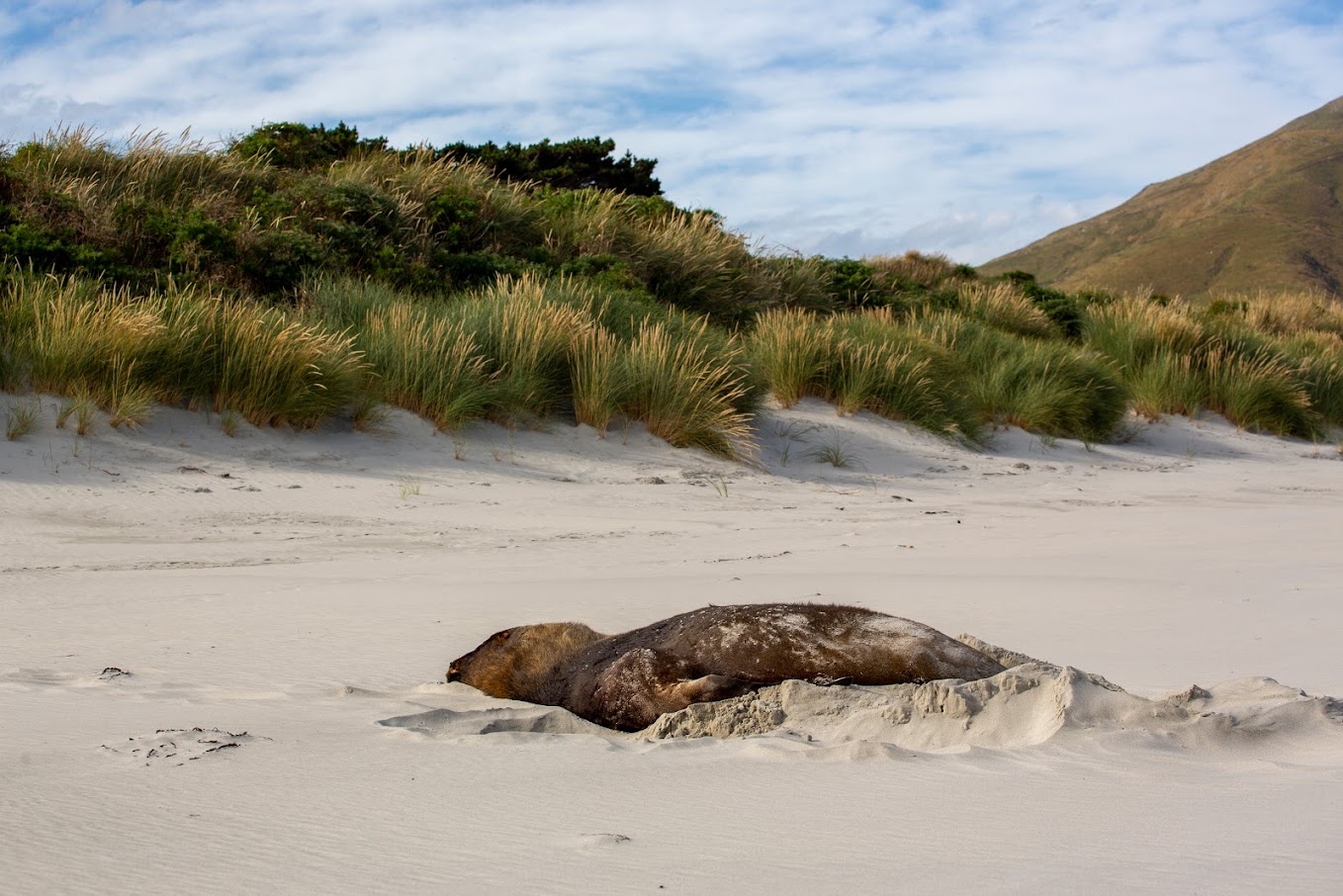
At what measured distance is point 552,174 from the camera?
20906 mm

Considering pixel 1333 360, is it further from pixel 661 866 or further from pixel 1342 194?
pixel 1342 194

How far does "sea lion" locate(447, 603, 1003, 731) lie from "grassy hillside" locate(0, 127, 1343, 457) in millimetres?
5726

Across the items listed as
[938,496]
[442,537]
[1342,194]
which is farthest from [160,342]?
[1342,194]

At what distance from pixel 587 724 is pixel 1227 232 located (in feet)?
261

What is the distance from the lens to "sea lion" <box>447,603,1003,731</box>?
3.10 meters

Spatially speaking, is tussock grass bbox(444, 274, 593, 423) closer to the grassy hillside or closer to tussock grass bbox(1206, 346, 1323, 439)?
the grassy hillside

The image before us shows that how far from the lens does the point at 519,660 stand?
3523 mm

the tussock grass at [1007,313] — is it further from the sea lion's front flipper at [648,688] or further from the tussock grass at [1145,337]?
the sea lion's front flipper at [648,688]

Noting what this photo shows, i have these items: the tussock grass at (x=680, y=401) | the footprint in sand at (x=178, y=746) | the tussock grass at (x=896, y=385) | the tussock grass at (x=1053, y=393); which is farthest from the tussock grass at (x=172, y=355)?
the tussock grass at (x=1053, y=393)

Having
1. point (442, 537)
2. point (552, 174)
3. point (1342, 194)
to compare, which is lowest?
point (442, 537)

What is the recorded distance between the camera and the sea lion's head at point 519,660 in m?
3.46

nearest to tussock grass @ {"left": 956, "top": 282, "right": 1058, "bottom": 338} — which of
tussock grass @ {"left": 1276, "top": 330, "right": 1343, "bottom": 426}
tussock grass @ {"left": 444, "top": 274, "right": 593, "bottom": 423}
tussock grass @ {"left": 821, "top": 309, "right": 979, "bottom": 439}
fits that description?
tussock grass @ {"left": 1276, "top": 330, "right": 1343, "bottom": 426}

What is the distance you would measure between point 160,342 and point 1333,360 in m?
15.6

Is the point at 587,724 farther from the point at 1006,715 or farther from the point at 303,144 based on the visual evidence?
the point at 303,144
